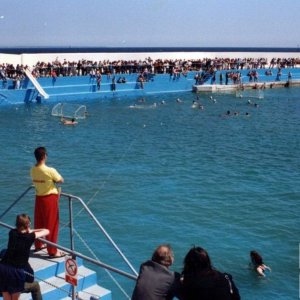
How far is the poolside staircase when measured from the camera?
700 cm

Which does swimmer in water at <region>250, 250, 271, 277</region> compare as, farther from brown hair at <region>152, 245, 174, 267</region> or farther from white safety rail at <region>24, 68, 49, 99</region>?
white safety rail at <region>24, 68, 49, 99</region>

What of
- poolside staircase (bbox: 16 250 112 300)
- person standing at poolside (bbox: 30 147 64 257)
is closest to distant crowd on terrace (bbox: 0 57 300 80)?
person standing at poolside (bbox: 30 147 64 257)

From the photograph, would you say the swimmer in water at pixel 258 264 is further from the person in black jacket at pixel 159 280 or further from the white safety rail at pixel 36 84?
the white safety rail at pixel 36 84

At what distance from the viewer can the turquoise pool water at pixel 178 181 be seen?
1279 cm

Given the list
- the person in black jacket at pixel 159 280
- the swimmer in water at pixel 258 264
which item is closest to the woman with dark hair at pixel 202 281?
the person in black jacket at pixel 159 280

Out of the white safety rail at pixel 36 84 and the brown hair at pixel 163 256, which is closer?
the brown hair at pixel 163 256

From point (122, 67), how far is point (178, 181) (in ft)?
110

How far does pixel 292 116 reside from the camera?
3931 cm

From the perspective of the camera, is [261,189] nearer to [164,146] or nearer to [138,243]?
[138,243]

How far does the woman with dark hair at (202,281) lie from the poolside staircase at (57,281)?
102 inches

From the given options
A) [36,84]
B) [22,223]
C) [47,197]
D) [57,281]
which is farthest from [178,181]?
[36,84]

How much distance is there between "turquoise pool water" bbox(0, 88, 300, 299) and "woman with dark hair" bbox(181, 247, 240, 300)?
6.24 meters

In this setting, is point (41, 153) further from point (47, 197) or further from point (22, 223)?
point (22, 223)

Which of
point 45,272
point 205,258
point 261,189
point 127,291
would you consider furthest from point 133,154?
point 205,258
